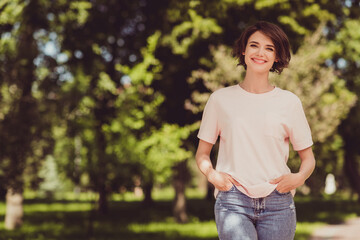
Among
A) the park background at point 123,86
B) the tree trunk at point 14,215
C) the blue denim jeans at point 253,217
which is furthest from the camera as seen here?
the tree trunk at point 14,215

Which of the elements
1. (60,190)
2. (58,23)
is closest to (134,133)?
(58,23)

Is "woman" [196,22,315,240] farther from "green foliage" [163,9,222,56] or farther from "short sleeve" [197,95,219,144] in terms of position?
"green foliage" [163,9,222,56]

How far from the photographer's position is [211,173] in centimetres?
301

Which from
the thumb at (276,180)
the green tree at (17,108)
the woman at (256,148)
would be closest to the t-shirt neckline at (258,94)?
the woman at (256,148)

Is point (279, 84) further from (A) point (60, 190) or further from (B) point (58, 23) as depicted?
(A) point (60, 190)

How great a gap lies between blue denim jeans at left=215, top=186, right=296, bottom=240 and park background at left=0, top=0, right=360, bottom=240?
4.63m

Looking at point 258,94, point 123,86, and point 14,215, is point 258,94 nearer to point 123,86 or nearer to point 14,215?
point 123,86

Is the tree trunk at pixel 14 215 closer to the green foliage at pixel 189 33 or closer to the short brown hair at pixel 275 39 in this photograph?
the green foliage at pixel 189 33

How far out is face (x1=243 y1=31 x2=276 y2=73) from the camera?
10.4ft

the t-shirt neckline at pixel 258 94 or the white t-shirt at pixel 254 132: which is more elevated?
the t-shirt neckline at pixel 258 94

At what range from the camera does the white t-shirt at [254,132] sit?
296 cm

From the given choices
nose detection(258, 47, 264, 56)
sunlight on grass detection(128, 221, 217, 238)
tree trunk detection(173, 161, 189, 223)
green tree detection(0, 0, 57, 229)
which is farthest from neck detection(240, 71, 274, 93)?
tree trunk detection(173, 161, 189, 223)

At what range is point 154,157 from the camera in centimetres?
1241

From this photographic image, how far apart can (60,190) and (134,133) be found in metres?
46.8
